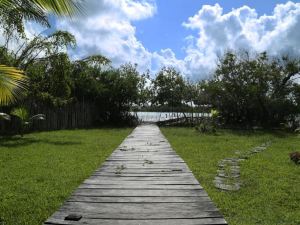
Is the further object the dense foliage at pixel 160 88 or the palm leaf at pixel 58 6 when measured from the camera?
the dense foliage at pixel 160 88

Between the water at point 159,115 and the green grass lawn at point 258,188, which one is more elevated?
the water at point 159,115

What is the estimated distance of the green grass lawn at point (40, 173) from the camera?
235 inches

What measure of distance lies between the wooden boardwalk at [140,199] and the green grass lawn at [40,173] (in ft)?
2.13

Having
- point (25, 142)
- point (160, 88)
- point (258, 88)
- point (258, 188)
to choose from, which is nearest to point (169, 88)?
point (160, 88)

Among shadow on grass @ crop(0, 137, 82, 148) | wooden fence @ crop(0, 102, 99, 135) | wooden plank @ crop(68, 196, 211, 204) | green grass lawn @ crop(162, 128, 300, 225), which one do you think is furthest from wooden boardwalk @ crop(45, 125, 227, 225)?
wooden fence @ crop(0, 102, 99, 135)

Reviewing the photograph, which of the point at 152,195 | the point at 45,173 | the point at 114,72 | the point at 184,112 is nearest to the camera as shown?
the point at 152,195

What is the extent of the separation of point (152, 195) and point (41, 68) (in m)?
14.5

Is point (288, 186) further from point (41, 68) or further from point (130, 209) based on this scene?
point (41, 68)

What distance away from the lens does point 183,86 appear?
29.8m

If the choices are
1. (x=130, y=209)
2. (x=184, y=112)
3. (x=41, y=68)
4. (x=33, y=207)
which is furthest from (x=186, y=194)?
(x=184, y=112)

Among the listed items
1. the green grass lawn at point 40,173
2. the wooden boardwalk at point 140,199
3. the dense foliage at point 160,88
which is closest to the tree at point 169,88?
the dense foliage at point 160,88

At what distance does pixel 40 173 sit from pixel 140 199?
4138 mm

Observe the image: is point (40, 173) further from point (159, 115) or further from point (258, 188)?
point (159, 115)

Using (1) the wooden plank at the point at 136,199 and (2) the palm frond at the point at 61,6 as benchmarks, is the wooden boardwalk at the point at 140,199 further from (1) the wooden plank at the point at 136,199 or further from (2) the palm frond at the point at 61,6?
(2) the palm frond at the point at 61,6
